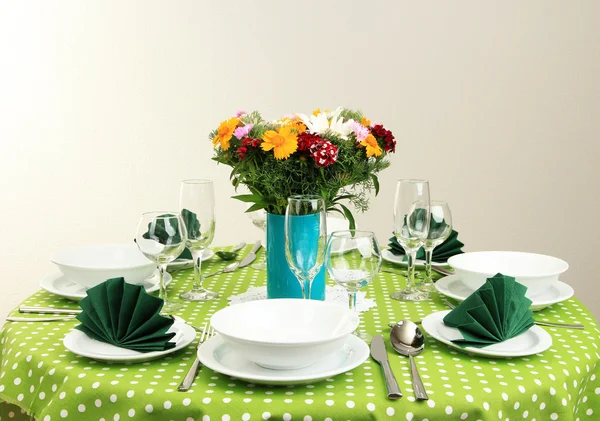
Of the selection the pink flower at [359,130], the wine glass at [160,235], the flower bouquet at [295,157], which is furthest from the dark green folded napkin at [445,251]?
the wine glass at [160,235]

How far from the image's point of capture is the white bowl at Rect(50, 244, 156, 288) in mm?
1629

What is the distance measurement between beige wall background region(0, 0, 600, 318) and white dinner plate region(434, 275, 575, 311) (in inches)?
77.7

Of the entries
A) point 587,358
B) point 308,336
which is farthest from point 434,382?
point 587,358

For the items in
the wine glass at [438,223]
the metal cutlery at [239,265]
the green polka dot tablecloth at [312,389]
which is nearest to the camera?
the green polka dot tablecloth at [312,389]

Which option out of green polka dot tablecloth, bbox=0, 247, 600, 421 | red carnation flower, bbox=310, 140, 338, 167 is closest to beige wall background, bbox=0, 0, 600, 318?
red carnation flower, bbox=310, 140, 338, 167

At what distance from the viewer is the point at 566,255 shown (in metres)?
3.70

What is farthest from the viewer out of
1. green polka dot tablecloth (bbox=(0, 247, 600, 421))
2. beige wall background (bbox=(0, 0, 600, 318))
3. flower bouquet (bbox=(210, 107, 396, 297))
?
beige wall background (bbox=(0, 0, 600, 318))

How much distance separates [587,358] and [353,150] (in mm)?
644

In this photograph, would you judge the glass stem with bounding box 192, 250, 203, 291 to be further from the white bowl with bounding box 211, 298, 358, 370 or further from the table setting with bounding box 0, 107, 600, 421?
the white bowl with bounding box 211, 298, 358, 370

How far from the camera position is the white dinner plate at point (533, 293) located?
158 centimetres

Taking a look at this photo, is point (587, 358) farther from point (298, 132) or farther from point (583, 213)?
point (583, 213)

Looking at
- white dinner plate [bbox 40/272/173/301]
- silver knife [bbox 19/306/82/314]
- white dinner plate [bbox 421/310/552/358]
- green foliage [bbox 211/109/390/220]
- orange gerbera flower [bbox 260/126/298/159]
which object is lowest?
silver knife [bbox 19/306/82/314]

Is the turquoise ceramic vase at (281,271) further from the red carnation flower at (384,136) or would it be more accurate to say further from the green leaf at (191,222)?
the red carnation flower at (384,136)

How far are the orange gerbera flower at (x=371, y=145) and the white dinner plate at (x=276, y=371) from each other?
45 centimetres
